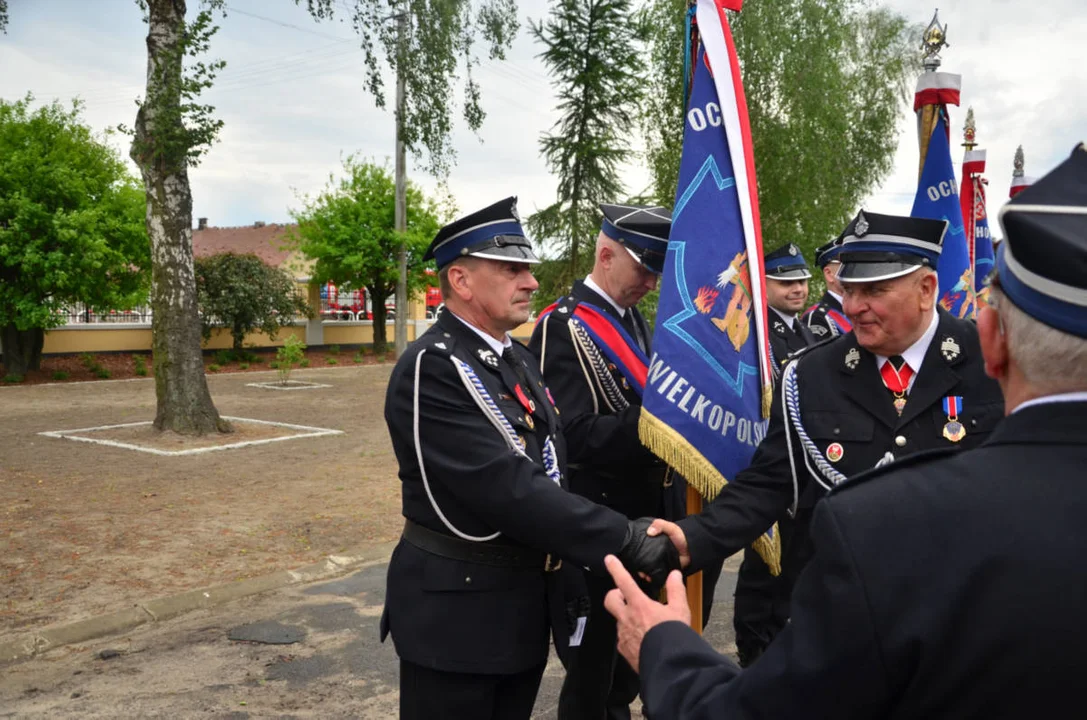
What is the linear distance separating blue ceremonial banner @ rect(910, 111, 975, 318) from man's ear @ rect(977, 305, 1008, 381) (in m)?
5.16

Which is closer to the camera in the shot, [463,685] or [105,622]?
[463,685]

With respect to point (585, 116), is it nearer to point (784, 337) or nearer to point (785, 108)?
point (785, 108)

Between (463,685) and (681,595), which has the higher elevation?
(681,595)

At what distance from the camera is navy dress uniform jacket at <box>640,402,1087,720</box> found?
46.9 inches

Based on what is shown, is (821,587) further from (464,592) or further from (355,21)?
(355,21)

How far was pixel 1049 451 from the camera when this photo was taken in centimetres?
126

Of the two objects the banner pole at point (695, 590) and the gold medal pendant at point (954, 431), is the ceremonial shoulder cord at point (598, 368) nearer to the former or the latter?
the banner pole at point (695, 590)

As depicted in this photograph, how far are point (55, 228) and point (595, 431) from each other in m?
19.6

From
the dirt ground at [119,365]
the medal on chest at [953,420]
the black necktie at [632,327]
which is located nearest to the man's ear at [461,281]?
the black necktie at [632,327]

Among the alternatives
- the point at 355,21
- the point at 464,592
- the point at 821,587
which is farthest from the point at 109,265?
the point at 821,587

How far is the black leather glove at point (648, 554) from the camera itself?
9.56 ft

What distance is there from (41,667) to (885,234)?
4.87m

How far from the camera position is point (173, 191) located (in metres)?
12.4

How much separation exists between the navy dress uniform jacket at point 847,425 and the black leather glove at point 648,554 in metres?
0.08
